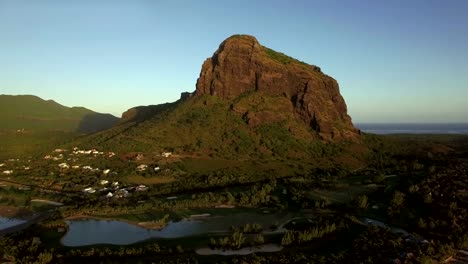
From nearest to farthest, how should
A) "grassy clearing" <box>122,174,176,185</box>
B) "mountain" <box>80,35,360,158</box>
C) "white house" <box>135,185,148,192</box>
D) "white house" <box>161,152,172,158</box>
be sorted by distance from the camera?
"white house" <box>135,185,148,192</box>
"grassy clearing" <box>122,174,176,185</box>
"white house" <box>161,152,172,158</box>
"mountain" <box>80,35,360,158</box>

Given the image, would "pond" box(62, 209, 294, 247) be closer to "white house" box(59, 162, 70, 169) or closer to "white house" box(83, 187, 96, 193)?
"white house" box(83, 187, 96, 193)

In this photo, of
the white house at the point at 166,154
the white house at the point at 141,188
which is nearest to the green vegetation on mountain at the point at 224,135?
the white house at the point at 166,154

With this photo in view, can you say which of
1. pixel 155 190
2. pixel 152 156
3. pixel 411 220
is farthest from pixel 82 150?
pixel 411 220

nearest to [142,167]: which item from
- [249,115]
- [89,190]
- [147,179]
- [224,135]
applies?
[147,179]

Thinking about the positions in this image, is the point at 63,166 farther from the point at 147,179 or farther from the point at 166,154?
the point at 166,154

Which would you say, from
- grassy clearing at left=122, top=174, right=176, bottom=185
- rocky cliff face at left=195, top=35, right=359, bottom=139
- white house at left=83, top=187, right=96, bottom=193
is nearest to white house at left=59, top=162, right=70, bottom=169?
grassy clearing at left=122, top=174, right=176, bottom=185

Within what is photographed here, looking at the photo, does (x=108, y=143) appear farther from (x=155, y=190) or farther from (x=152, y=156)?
(x=155, y=190)

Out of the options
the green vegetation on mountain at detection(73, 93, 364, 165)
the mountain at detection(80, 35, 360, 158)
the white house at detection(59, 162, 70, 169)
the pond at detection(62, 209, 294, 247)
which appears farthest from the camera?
the mountain at detection(80, 35, 360, 158)
